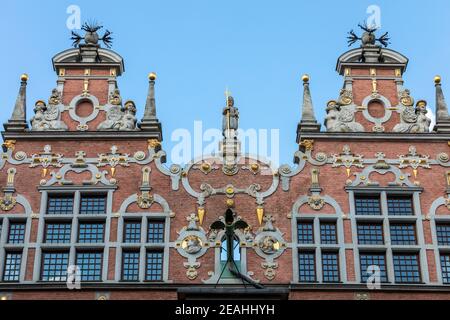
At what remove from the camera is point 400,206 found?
29.3 meters

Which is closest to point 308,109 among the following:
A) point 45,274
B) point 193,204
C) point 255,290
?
point 193,204

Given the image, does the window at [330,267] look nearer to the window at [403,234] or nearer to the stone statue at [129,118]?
the window at [403,234]

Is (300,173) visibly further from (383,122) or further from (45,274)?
(45,274)

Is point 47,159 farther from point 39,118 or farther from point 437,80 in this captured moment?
point 437,80

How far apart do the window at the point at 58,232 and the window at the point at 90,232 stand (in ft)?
1.15

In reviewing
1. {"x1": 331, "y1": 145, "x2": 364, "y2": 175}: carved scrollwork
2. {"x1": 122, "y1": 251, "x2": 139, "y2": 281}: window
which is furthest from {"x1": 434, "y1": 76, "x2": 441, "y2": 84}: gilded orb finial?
{"x1": 122, "y1": 251, "x2": 139, "y2": 281}: window

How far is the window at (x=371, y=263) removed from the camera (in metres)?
28.0

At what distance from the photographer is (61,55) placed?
3170cm

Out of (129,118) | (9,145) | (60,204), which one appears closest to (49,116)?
(9,145)

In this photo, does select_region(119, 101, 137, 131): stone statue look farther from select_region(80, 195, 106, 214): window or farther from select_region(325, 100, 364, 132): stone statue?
select_region(325, 100, 364, 132): stone statue

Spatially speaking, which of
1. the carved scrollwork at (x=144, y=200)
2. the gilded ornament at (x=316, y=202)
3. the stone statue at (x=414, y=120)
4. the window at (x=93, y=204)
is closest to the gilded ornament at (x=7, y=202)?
the window at (x=93, y=204)

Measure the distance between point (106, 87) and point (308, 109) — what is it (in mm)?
6480

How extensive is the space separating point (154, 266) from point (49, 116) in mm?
6207

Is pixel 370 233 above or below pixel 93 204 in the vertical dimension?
below
